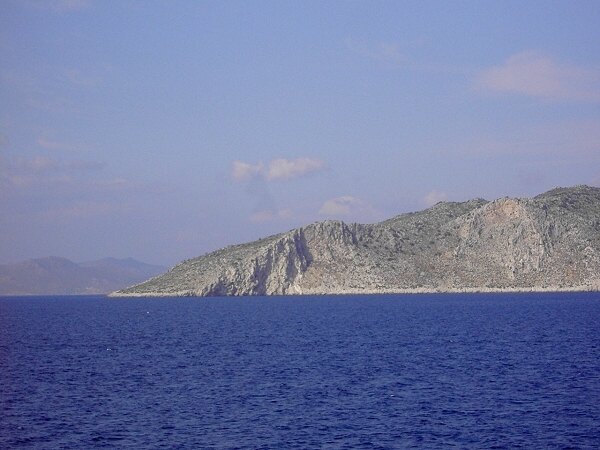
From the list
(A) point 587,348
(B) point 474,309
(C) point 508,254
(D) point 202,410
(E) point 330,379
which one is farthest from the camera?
(C) point 508,254

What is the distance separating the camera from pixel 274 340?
265ft

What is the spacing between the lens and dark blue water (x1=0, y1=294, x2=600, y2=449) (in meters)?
37.0

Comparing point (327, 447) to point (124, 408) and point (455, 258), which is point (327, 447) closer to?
point (124, 408)

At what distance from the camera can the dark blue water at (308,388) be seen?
121 ft

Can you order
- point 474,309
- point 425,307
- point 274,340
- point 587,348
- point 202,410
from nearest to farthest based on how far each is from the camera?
point 202,410, point 587,348, point 274,340, point 474,309, point 425,307

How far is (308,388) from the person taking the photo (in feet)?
161

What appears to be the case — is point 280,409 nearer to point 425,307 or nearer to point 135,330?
point 135,330

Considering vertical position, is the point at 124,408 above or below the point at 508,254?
below

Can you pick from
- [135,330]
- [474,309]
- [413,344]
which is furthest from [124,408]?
[474,309]

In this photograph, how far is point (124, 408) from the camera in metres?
43.4

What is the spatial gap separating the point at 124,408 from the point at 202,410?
4.58 metres

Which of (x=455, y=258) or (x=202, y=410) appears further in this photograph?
(x=455, y=258)

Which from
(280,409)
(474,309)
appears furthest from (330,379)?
(474,309)

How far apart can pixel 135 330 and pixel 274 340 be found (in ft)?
85.2
